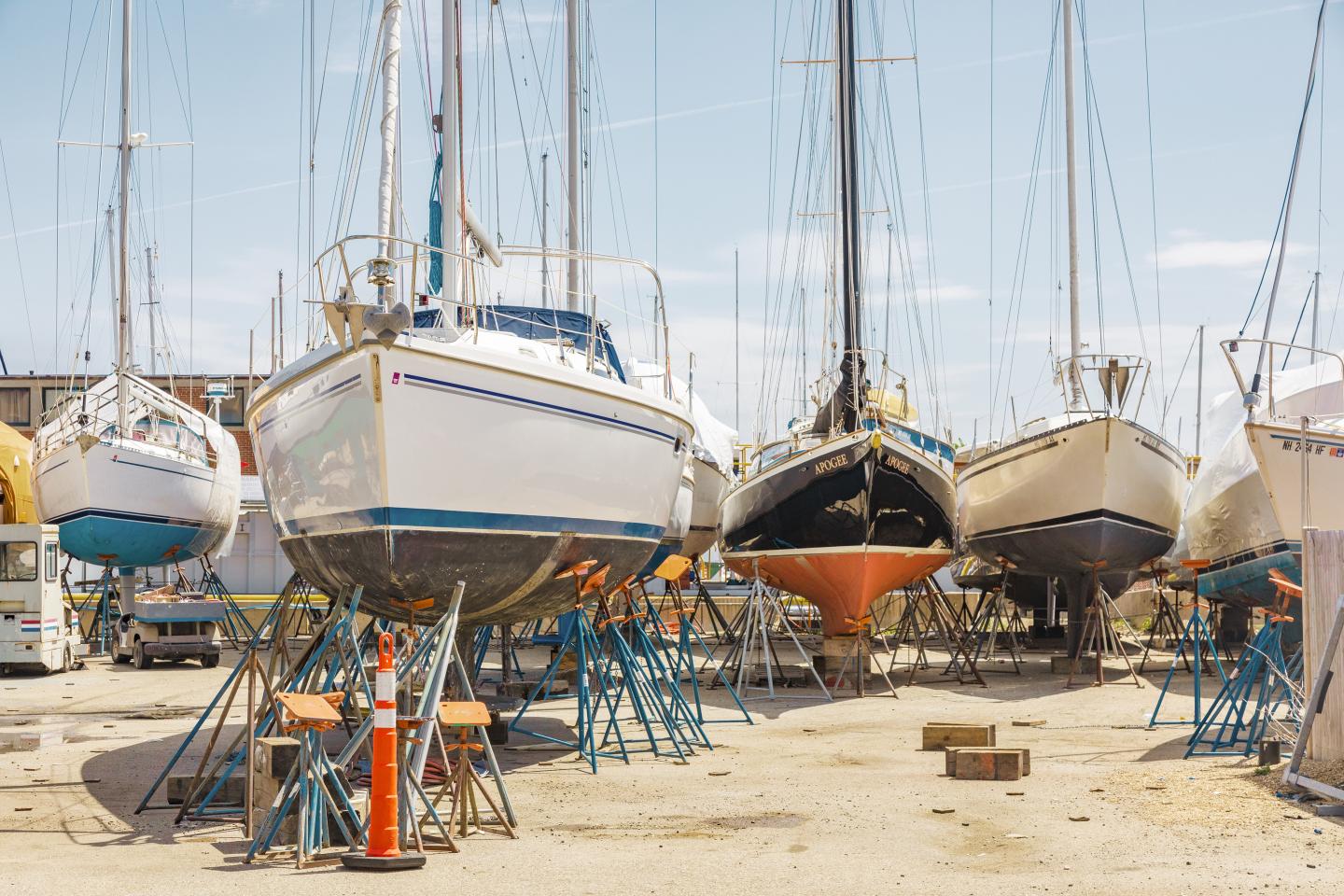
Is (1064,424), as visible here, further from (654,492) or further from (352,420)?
(352,420)

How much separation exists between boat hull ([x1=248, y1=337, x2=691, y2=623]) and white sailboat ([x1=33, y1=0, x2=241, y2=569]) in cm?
1333

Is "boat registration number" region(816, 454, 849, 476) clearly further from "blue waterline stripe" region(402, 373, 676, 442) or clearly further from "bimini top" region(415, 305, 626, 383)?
"blue waterline stripe" region(402, 373, 676, 442)

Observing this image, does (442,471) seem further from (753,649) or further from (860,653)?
(753,649)

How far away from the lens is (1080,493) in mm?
17594

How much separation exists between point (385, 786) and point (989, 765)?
4.71 m

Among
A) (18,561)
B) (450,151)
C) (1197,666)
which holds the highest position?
(450,151)

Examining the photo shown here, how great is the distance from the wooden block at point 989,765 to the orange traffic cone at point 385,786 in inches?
176

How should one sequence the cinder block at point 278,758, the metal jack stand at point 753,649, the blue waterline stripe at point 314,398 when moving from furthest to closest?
the metal jack stand at point 753,649 < the blue waterline stripe at point 314,398 < the cinder block at point 278,758

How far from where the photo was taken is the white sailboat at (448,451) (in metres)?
9.35

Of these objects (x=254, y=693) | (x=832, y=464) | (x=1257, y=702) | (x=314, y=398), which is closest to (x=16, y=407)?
(x=832, y=464)

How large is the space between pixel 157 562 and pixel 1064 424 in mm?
16396

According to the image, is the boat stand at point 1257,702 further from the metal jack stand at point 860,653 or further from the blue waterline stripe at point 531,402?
the metal jack stand at point 860,653

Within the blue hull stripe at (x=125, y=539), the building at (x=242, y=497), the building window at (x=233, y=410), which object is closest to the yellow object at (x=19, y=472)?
the building at (x=242, y=497)

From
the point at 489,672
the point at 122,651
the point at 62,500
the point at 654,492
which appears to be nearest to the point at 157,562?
the point at 62,500
